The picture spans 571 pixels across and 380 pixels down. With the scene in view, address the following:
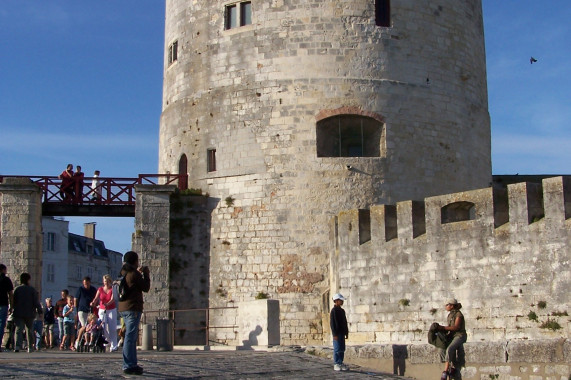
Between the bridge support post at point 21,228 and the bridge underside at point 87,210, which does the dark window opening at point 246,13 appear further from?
the bridge support post at point 21,228

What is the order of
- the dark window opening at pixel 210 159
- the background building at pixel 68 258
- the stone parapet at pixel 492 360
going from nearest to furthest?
1. the stone parapet at pixel 492 360
2. the dark window opening at pixel 210 159
3. the background building at pixel 68 258

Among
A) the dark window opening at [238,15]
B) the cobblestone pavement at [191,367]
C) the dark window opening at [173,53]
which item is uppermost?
the dark window opening at [238,15]

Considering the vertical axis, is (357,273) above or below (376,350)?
above

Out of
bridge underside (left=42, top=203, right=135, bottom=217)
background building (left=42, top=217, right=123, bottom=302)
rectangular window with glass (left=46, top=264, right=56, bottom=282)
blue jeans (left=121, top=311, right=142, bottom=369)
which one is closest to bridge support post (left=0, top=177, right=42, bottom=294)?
bridge underside (left=42, top=203, right=135, bottom=217)

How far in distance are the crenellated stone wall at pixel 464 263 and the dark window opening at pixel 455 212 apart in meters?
0.02

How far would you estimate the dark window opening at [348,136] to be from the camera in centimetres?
1866

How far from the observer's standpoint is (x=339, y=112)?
1848cm

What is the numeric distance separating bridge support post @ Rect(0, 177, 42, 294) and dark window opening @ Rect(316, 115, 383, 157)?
6.26 m

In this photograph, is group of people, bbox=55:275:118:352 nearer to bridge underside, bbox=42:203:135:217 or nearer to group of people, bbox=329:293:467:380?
bridge underside, bbox=42:203:135:217

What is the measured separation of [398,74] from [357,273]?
4.75 meters

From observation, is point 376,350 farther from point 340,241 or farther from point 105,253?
point 105,253

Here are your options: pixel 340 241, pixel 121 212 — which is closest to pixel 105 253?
pixel 121 212

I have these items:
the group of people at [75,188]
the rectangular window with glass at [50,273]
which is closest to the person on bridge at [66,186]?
the group of people at [75,188]

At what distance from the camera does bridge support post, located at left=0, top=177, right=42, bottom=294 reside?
61.2ft
